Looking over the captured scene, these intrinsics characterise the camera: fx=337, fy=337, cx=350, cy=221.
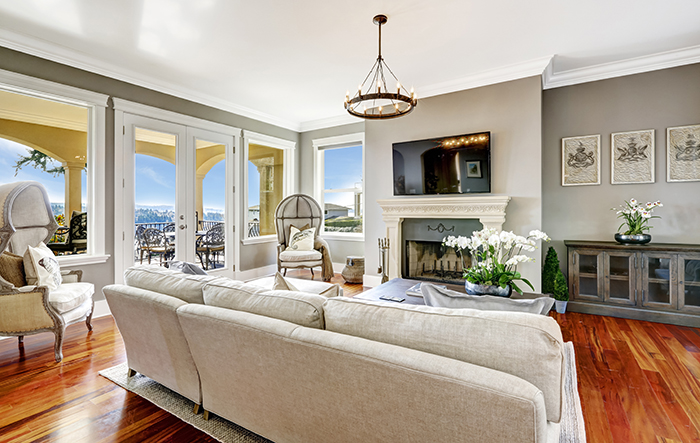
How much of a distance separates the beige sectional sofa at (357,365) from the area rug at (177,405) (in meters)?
0.09

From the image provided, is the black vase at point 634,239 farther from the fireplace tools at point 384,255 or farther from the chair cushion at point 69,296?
the chair cushion at point 69,296

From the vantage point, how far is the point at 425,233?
14.5 feet

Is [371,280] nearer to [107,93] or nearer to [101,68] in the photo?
[107,93]

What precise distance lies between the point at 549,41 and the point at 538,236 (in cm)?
203

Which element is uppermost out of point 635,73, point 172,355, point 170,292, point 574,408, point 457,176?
point 635,73

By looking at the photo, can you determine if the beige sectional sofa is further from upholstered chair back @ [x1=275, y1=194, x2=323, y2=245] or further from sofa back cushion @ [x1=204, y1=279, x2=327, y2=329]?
upholstered chair back @ [x1=275, y1=194, x2=323, y2=245]

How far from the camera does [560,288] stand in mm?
3553

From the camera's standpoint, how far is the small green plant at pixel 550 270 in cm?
363

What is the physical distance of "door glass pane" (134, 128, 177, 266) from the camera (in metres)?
3.90

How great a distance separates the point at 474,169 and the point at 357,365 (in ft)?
11.2

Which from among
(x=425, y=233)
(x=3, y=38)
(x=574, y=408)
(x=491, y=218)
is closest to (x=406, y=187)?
(x=425, y=233)

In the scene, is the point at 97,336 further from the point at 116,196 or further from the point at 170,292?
the point at 170,292

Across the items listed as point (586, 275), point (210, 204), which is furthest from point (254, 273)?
point (586, 275)

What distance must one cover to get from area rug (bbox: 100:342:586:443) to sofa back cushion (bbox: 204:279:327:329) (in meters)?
0.65
